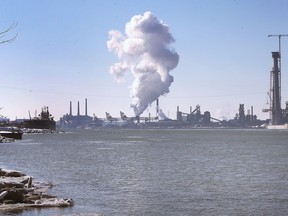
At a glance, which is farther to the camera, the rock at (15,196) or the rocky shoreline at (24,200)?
the rock at (15,196)

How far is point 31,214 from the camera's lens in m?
26.3

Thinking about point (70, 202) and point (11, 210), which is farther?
point (70, 202)

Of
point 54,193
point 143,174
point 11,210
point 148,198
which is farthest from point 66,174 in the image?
point 11,210

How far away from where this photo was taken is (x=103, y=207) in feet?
98.0

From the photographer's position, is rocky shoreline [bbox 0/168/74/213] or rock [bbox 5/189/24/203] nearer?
rocky shoreline [bbox 0/168/74/213]

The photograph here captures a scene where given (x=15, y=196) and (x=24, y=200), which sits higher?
(x=15, y=196)

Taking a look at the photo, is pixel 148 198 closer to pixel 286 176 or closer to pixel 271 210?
pixel 271 210

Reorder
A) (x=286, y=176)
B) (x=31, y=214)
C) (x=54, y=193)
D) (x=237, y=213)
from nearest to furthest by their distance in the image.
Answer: (x=31, y=214) → (x=237, y=213) → (x=54, y=193) → (x=286, y=176)

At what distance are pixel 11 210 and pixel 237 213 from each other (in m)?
12.1

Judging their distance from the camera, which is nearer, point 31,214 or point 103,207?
point 31,214

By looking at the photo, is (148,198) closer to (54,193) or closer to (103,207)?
(103,207)

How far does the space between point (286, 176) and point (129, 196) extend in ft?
68.2

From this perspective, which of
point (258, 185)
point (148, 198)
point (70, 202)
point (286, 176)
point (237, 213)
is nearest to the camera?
point (237, 213)

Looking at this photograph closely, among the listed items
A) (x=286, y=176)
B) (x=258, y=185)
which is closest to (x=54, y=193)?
(x=258, y=185)
